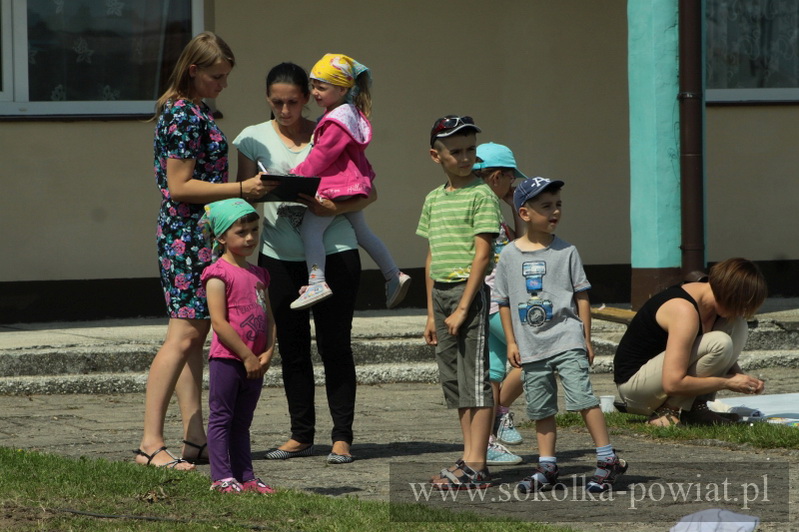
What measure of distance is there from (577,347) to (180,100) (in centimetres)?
208

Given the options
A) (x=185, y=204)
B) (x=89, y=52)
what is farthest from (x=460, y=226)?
(x=89, y=52)

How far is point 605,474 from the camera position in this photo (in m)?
5.12

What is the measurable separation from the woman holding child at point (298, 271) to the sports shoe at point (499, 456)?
2.11 feet

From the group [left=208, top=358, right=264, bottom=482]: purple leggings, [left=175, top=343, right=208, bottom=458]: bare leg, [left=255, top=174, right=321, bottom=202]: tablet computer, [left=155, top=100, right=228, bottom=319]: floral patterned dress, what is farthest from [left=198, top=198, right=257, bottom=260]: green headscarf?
[left=175, top=343, right=208, bottom=458]: bare leg

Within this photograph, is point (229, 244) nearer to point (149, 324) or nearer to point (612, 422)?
point (612, 422)

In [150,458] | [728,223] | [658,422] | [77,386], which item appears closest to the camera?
[150,458]

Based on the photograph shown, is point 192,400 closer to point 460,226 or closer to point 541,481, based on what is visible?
point 460,226

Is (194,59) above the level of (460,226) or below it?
above

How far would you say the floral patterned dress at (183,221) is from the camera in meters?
5.66

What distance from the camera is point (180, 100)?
5730 millimetres

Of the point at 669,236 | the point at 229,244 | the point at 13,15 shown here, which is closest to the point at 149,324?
the point at 13,15

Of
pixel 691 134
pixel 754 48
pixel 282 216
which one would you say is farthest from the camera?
pixel 754 48

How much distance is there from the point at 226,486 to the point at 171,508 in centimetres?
30

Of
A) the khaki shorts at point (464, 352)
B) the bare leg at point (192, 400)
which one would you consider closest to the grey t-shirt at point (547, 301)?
the khaki shorts at point (464, 352)
